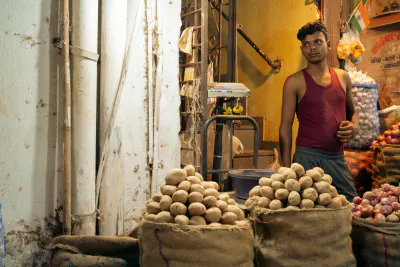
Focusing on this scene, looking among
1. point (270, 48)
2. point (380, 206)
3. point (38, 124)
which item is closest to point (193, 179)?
point (380, 206)

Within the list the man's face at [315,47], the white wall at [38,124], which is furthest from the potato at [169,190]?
the man's face at [315,47]

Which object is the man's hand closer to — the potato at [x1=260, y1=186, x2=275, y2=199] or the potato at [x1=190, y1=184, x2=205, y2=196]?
the potato at [x1=260, y1=186, x2=275, y2=199]

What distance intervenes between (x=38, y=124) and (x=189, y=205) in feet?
4.69

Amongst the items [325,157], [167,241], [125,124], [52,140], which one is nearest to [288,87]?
[325,157]

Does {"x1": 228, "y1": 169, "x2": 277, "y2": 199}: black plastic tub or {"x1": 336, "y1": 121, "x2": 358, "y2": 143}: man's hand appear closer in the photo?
{"x1": 228, "y1": 169, "x2": 277, "y2": 199}: black plastic tub

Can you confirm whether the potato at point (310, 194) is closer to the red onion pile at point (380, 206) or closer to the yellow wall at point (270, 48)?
the red onion pile at point (380, 206)

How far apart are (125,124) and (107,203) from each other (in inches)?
23.4

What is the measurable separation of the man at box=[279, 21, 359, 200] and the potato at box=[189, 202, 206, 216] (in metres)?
1.99

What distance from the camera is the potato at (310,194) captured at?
5.53ft

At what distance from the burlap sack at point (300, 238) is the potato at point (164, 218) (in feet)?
1.36

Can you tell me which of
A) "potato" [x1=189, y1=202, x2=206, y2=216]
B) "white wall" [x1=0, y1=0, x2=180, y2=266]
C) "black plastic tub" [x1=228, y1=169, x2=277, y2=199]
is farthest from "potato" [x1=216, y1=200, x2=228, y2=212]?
"white wall" [x1=0, y1=0, x2=180, y2=266]

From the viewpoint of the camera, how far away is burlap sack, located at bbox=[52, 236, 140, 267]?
1.69m

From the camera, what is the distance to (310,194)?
1.68 metres

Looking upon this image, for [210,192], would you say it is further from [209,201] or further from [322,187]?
[322,187]
